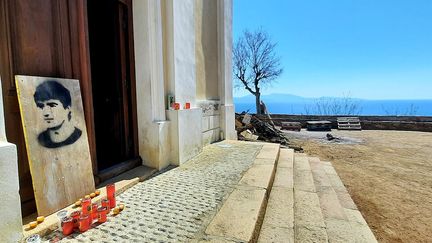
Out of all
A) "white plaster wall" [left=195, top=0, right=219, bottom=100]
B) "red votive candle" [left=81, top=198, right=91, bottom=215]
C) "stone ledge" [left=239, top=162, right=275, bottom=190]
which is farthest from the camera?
"white plaster wall" [left=195, top=0, right=219, bottom=100]

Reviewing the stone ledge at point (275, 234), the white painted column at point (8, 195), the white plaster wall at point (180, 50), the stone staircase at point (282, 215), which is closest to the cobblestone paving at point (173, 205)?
the stone staircase at point (282, 215)

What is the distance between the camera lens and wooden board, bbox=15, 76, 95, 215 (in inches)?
71.8

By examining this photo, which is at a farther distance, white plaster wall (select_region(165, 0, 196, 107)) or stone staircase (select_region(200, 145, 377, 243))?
white plaster wall (select_region(165, 0, 196, 107))

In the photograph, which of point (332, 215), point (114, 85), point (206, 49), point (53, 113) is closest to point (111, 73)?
point (114, 85)

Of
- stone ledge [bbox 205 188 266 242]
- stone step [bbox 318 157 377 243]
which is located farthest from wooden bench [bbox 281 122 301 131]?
stone ledge [bbox 205 188 266 242]

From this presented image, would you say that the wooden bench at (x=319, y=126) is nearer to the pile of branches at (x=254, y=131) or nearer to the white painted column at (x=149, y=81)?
the pile of branches at (x=254, y=131)

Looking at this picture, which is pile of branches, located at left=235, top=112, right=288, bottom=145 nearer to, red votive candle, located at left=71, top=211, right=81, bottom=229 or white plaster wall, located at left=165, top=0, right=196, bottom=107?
white plaster wall, located at left=165, top=0, right=196, bottom=107

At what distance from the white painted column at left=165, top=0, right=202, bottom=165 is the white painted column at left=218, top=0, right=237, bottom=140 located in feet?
5.85

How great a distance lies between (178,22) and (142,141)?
1.88 m

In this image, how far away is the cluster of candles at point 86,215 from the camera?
172 centimetres

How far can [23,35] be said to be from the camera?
1873 mm

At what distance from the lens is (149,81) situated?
3174 mm

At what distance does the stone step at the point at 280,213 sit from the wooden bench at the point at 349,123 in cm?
1379

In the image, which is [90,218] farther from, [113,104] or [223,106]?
[223,106]
